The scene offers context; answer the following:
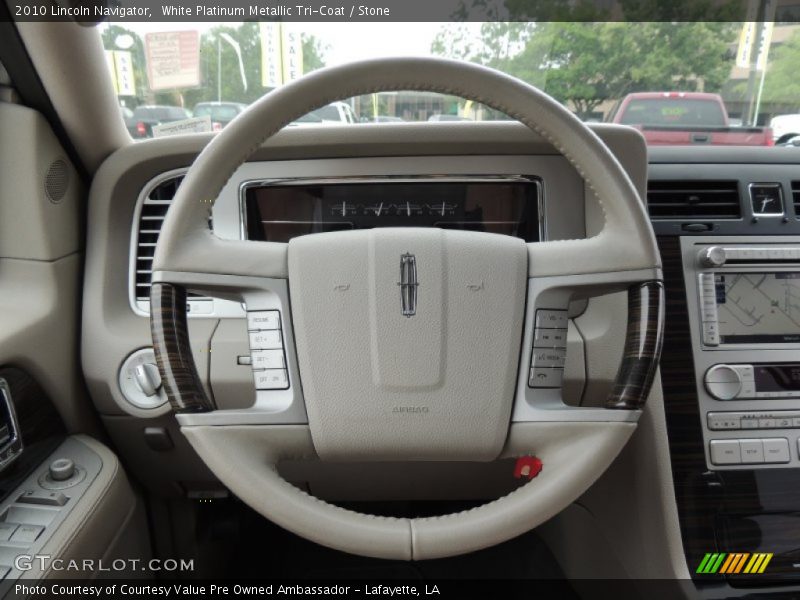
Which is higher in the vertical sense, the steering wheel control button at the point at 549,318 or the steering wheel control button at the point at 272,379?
the steering wheel control button at the point at 549,318

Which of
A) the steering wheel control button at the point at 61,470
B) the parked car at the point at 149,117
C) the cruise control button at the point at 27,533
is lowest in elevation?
A: the cruise control button at the point at 27,533

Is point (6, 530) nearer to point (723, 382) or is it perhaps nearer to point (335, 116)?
point (335, 116)

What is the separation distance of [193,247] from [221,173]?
0.39ft

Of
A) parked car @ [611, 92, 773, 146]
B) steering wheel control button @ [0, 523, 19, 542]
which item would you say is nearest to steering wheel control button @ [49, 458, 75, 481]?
steering wheel control button @ [0, 523, 19, 542]

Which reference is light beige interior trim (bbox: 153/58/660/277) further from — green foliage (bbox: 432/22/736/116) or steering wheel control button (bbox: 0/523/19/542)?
steering wheel control button (bbox: 0/523/19/542)

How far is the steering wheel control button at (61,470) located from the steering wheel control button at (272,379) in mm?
513

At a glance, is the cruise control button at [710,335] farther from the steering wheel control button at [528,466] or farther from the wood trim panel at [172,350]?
the wood trim panel at [172,350]

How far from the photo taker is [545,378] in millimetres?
957

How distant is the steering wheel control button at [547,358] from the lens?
954 millimetres

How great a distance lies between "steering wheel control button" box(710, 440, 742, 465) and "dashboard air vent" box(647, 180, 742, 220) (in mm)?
497

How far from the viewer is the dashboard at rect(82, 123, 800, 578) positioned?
1252 mm

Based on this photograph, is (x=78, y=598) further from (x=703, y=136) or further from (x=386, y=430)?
(x=703, y=136)

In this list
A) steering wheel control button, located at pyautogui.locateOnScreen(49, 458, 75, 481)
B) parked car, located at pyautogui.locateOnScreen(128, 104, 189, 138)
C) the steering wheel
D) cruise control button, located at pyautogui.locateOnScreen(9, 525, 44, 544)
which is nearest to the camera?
the steering wheel

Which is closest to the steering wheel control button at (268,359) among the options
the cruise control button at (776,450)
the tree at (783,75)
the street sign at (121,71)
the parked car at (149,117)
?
the parked car at (149,117)
